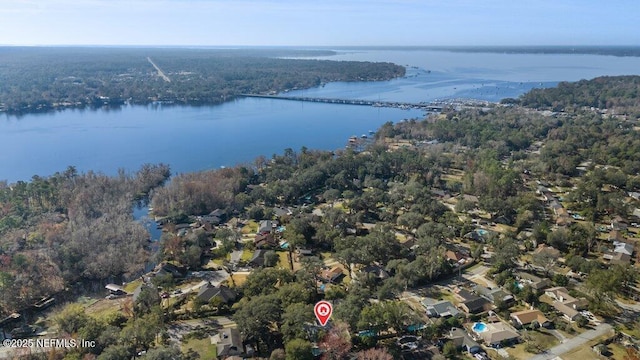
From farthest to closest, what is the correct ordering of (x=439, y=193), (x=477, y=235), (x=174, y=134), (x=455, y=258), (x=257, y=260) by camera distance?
(x=174, y=134), (x=439, y=193), (x=477, y=235), (x=257, y=260), (x=455, y=258)

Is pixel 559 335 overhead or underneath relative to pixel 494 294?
underneath

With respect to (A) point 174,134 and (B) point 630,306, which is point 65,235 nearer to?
(B) point 630,306

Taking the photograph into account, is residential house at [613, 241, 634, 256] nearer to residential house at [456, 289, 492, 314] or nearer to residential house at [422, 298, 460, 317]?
residential house at [456, 289, 492, 314]

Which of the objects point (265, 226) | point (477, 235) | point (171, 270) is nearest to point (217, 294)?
point (171, 270)

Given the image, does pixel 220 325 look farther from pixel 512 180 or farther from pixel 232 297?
pixel 512 180

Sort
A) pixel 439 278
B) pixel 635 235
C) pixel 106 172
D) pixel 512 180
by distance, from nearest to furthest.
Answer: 1. pixel 439 278
2. pixel 635 235
3. pixel 512 180
4. pixel 106 172

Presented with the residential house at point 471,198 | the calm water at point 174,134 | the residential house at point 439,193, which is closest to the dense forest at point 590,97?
the calm water at point 174,134

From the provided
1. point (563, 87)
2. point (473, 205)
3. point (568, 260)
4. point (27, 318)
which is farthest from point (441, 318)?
point (563, 87)

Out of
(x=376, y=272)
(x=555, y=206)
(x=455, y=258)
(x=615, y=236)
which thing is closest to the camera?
(x=376, y=272)
